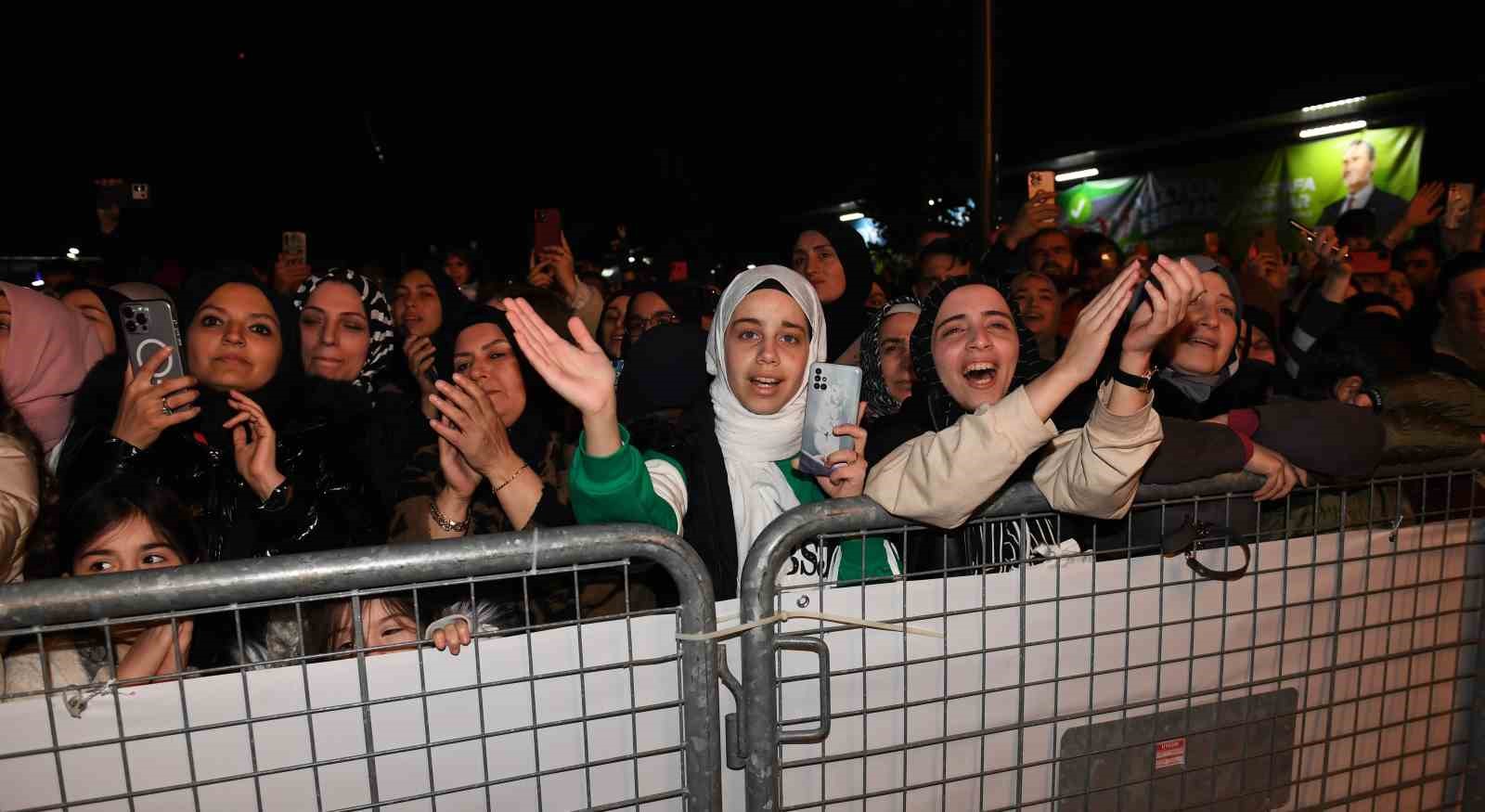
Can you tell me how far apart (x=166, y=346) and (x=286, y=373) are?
1.82 ft

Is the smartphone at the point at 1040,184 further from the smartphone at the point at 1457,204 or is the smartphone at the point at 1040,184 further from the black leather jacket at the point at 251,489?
the black leather jacket at the point at 251,489

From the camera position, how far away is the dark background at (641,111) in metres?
9.19

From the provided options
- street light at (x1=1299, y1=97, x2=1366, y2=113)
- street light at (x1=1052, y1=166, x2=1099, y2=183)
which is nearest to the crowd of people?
street light at (x1=1299, y1=97, x2=1366, y2=113)

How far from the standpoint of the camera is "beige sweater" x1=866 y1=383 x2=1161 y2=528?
1.90 metres

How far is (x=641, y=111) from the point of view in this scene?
56.5 feet

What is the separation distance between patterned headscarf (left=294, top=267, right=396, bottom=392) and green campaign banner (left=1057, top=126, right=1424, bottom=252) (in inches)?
406

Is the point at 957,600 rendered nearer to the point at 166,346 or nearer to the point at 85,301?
the point at 166,346

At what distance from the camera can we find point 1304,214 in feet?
35.3

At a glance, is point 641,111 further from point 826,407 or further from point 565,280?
point 826,407

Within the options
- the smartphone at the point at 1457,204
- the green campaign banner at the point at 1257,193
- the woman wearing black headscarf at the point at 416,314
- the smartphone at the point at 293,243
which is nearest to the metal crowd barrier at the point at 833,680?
the woman wearing black headscarf at the point at 416,314

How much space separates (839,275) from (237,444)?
2962mm

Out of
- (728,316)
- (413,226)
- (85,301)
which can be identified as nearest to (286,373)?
(85,301)

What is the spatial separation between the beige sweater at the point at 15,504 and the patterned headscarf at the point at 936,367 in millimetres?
2282

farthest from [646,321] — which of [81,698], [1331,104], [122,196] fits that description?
[1331,104]
